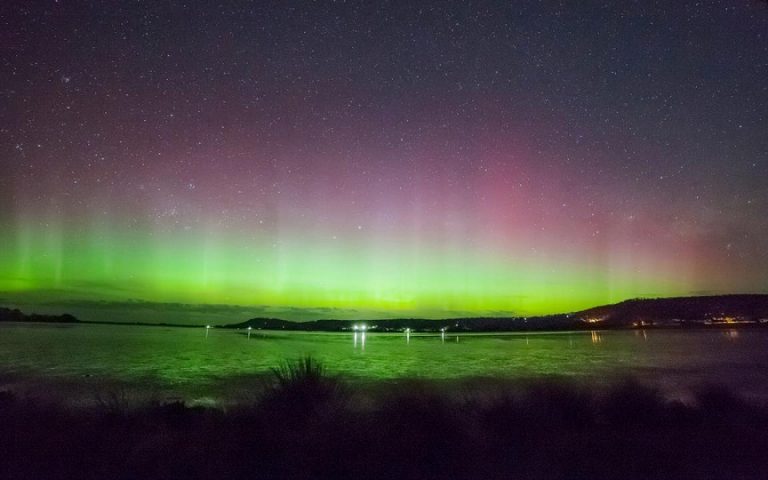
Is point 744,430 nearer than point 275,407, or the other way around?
point 744,430

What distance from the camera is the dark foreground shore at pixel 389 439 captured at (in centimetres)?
755

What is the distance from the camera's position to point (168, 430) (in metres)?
9.70

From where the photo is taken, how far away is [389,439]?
8961 mm

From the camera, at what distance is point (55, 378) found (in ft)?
73.1

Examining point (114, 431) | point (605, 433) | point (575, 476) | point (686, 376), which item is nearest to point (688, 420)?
point (605, 433)

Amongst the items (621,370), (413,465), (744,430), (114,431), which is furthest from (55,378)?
(621,370)

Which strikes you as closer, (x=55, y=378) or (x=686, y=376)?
(x=55, y=378)

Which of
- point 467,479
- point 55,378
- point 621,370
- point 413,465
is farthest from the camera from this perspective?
point 621,370

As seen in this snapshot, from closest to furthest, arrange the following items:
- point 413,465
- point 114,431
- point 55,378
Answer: point 413,465 < point 114,431 < point 55,378

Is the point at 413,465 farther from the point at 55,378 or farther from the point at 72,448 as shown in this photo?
the point at 55,378

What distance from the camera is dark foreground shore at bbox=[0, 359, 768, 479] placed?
7555 mm

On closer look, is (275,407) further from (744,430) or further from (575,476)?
(744,430)

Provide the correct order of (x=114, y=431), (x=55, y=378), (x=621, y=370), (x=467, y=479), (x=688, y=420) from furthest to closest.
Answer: (x=621, y=370) < (x=55, y=378) < (x=688, y=420) < (x=114, y=431) < (x=467, y=479)

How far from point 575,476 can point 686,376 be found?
20196 millimetres
